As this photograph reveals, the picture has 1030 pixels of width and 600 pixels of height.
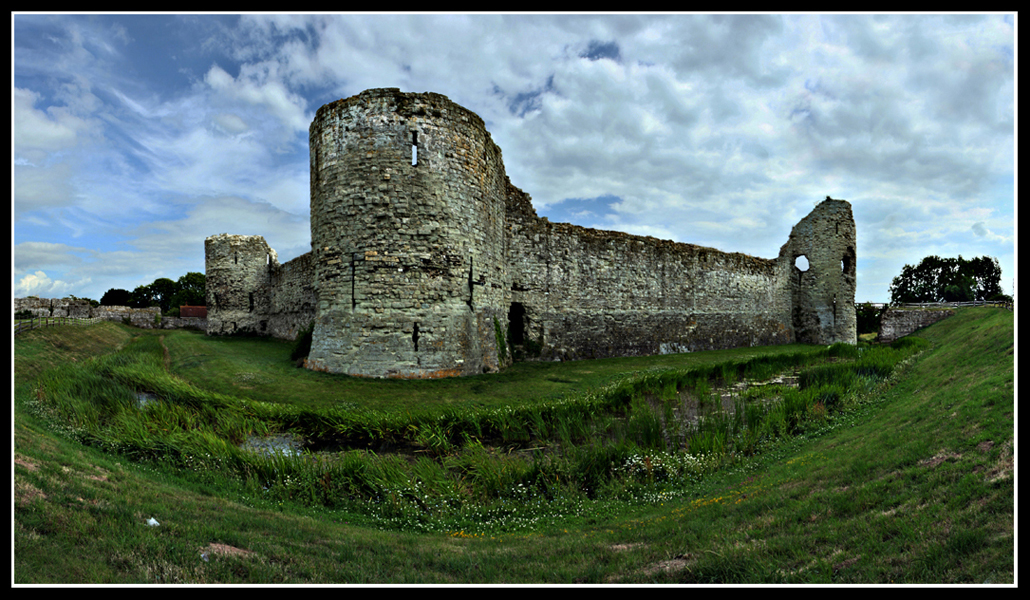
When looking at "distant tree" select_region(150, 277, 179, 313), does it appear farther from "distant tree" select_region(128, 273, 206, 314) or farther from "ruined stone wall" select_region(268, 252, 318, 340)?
"ruined stone wall" select_region(268, 252, 318, 340)

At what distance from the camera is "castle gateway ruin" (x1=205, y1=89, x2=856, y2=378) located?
473 inches

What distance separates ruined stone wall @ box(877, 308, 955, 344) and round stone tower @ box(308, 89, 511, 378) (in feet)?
93.0

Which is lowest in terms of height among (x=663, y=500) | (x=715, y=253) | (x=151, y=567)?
(x=663, y=500)

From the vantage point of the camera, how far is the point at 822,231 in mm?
26078

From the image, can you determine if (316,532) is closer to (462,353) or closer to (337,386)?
(337,386)

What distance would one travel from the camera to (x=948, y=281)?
1999 inches

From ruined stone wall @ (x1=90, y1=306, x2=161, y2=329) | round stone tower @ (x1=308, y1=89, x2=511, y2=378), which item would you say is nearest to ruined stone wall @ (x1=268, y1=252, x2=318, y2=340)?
round stone tower @ (x1=308, y1=89, x2=511, y2=378)

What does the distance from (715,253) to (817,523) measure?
2215cm

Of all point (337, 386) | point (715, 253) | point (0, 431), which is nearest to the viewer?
point (0, 431)

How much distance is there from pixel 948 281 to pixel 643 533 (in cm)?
6665

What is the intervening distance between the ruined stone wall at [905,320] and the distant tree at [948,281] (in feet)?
83.0

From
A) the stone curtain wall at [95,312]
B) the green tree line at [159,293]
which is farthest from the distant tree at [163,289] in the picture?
the stone curtain wall at [95,312]

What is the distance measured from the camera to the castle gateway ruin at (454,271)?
39.4ft

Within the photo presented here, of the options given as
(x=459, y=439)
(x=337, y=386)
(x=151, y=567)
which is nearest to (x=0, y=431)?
(x=151, y=567)
